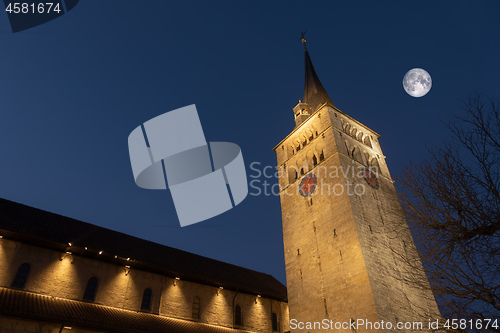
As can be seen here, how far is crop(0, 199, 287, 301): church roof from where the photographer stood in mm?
19625

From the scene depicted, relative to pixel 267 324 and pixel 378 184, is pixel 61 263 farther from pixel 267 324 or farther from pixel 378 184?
pixel 378 184

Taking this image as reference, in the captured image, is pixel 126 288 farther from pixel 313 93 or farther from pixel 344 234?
pixel 313 93

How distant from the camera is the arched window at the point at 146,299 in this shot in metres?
21.8

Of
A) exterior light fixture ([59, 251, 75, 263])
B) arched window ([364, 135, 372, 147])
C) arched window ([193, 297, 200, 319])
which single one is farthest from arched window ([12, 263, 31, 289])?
arched window ([364, 135, 372, 147])

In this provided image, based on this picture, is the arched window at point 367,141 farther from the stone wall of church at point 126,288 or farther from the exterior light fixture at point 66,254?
the exterior light fixture at point 66,254

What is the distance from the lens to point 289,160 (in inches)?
1260

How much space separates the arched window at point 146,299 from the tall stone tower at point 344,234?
10.6m

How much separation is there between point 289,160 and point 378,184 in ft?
30.2

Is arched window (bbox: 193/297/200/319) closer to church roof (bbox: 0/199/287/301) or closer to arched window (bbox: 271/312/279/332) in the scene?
church roof (bbox: 0/199/287/301)

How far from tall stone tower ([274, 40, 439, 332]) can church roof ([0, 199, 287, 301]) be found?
21.6 ft

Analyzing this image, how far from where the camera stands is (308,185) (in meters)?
27.4

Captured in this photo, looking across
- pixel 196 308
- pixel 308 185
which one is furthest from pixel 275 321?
pixel 308 185

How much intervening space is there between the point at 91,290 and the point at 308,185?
61.3 ft

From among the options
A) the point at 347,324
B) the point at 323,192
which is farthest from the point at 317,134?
the point at 347,324
